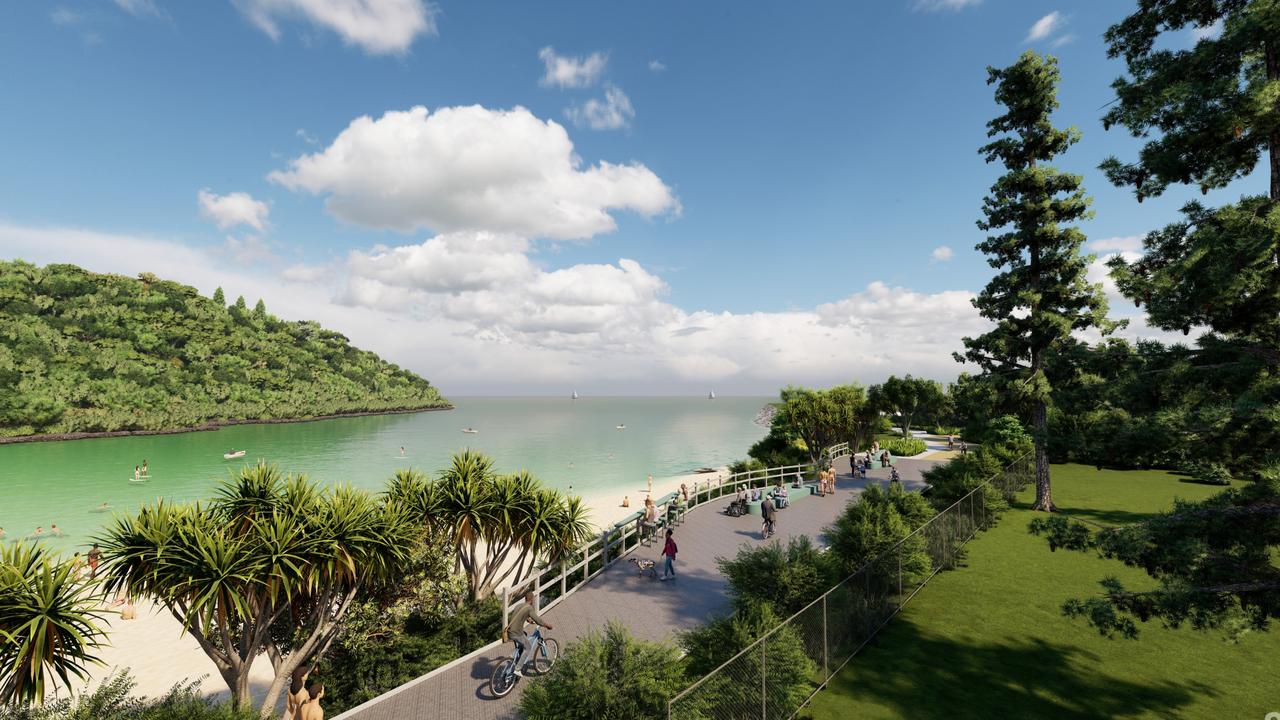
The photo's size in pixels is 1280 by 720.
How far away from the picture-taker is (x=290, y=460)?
79312mm

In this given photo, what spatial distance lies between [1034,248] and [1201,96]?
18.3 meters

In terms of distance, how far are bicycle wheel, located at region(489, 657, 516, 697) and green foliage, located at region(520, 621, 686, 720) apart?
192cm

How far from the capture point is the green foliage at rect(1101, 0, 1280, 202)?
7.75 meters

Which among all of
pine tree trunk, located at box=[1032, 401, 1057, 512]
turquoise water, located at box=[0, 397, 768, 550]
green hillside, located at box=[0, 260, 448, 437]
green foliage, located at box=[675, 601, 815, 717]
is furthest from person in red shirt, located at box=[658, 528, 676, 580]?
green hillside, located at box=[0, 260, 448, 437]

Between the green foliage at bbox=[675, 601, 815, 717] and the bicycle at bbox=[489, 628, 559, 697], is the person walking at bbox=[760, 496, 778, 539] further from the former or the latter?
the bicycle at bbox=[489, 628, 559, 697]

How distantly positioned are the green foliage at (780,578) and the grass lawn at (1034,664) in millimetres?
1653

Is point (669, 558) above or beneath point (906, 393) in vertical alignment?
beneath

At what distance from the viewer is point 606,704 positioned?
7.63 meters

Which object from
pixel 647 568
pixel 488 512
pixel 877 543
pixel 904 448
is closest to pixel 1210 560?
pixel 877 543

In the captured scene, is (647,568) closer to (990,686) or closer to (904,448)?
(990,686)

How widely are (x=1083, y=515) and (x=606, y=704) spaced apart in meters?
24.4

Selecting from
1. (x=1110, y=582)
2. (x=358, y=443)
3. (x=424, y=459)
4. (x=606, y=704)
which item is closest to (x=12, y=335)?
(x=358, y=443)

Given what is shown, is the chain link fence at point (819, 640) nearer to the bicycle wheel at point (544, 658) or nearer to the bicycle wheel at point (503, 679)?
the bicycle wheel at point (544, 658)

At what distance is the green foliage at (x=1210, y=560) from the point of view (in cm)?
729
